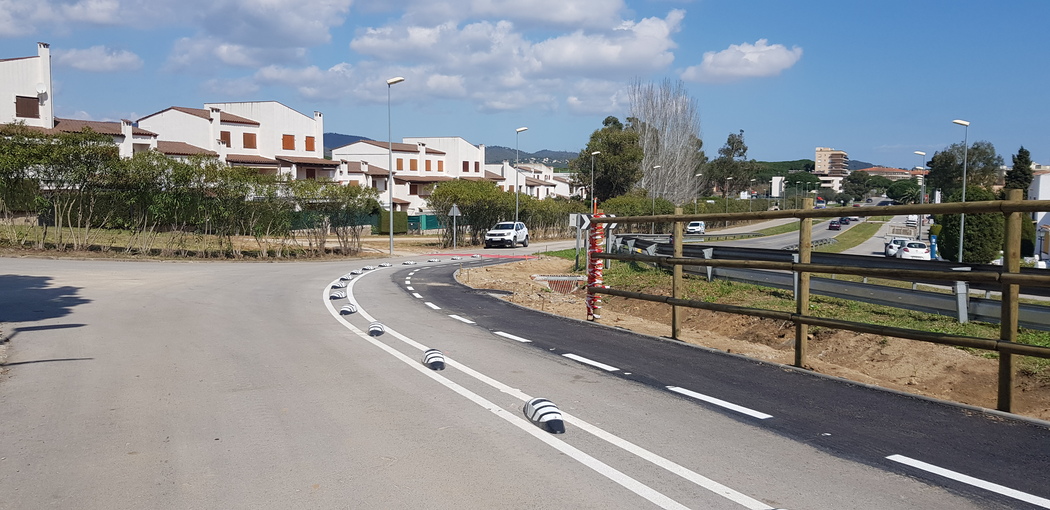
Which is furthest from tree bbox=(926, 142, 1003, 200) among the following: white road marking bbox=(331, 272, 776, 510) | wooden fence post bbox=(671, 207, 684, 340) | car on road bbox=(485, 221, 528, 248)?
white road marking bbox=(331, 272, 776, 510)

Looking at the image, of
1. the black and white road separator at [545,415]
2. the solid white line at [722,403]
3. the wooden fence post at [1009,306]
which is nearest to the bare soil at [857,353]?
the wooden fence post at [1009,306]

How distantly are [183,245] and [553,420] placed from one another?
1160 inches

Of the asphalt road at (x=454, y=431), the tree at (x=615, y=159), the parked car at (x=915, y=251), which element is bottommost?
the parked car at (x=915, y=251)

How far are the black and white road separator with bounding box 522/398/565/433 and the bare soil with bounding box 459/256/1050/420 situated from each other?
12.6 feet

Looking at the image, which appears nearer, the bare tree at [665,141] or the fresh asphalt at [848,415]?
the fresh asphalt at [848,415]

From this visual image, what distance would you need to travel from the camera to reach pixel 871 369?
33.9 feet

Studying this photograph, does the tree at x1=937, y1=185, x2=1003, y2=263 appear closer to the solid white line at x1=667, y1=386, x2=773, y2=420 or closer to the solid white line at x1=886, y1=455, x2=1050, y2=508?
the solid white line at x1=667, y1=386, x2=773, y2=420

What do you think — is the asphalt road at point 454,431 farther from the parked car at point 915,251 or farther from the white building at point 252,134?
the white building at point 252,134

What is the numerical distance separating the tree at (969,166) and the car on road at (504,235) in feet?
208

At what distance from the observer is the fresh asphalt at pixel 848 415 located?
476 centimetres

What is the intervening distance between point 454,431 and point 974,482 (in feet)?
11.3

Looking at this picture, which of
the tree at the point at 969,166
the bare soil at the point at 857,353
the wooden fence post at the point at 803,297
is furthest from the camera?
the tree at the point at 969,166

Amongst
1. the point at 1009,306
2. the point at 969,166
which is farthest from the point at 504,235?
the point at 969,166

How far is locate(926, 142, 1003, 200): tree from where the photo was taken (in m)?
91.1
